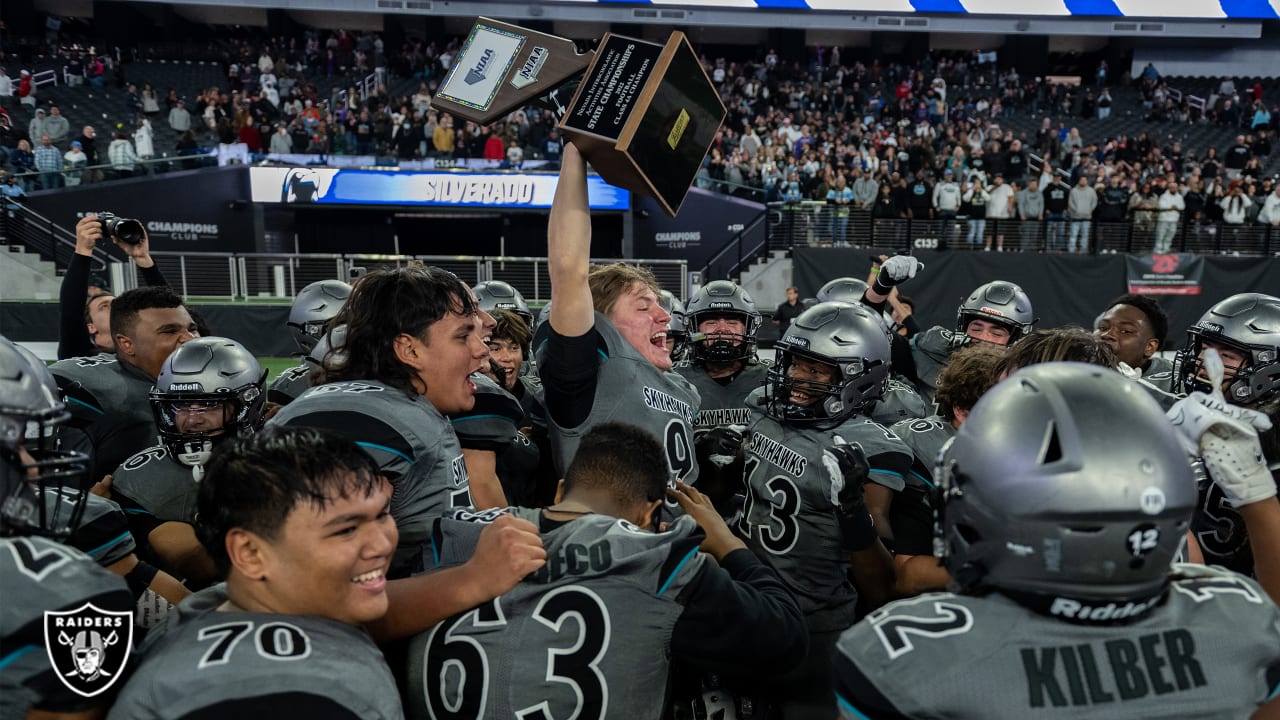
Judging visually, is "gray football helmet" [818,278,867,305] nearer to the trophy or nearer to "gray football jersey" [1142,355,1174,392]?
"gray football jersey" [1142,355,1174,392]

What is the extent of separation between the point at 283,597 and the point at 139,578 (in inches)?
37.1

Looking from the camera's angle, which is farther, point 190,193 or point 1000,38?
point 1000,38

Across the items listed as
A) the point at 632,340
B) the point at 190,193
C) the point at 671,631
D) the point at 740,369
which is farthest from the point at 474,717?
the point at 190,193

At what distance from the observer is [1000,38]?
125ft

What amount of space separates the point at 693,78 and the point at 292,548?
7.42 feet

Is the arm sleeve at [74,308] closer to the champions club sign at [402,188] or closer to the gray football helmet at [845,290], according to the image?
the gray football helmet at [845,290]

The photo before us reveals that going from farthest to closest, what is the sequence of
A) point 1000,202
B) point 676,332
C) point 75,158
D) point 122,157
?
point 122,157 → point 75,158 → point 1000,202 → point 676,332

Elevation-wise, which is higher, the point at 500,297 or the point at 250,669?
the point at 500,297

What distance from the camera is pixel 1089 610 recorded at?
1.76 m

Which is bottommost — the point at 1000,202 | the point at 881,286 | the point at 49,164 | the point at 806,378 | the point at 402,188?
the point at 806,378

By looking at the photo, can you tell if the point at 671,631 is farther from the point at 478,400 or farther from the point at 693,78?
the point at 693,78

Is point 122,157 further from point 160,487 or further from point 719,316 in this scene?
point 160,487

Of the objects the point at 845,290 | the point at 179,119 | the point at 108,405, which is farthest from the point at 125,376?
the point at 179,119

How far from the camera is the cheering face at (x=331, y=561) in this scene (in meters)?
2.02
